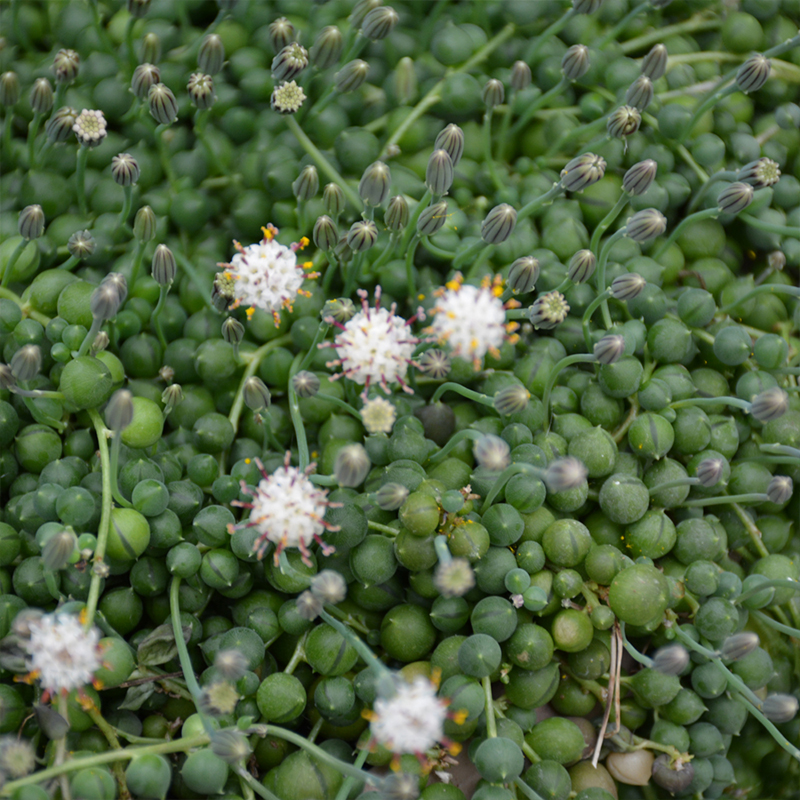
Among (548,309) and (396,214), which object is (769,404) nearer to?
(548,309)

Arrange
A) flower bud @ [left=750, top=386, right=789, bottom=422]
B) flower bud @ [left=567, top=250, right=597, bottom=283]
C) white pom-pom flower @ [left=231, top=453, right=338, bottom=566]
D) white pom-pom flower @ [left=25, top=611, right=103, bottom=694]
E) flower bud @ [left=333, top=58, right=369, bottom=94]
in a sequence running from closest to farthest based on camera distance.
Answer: white pom-pom flower @ [left=25, top=611, right=103, bottom=694], white pom-pom flower @ [left=231, top=453, right=338, bottom=566], flower bud @ [left=750, top=386, right=789, bottom=422], flower bud @ [left=567, top=250, right=597, bottom=283], flower bud @ [left=333, top=58, right=369, bottom=94]

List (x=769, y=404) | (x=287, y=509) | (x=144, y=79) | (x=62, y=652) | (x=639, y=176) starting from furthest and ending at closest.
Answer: (x=144, y=79) < (x=639, y=176) < (x=769, y=404) < (x=287, y=509) < (x=62, y=652)

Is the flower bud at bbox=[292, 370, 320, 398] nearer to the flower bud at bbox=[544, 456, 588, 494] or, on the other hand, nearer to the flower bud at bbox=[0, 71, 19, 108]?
the flower bud at bbox=[544, 456, 588, 494]

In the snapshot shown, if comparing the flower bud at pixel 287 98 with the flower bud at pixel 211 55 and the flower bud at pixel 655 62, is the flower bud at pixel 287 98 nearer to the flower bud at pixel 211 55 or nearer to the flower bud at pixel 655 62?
the flower bud at pixel 211 55

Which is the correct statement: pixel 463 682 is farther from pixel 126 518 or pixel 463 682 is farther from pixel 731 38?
pixel 731 38

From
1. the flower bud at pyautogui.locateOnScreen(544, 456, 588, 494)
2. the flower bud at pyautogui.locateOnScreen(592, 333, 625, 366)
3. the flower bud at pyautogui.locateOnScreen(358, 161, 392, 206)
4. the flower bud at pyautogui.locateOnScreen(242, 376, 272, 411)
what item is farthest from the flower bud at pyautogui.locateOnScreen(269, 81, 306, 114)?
the flower bud at pyautogui.locateOnScreen(544, 456, 588, 494)

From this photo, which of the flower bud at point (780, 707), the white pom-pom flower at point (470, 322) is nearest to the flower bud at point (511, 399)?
the white pom-pom flower at point (470, 322)

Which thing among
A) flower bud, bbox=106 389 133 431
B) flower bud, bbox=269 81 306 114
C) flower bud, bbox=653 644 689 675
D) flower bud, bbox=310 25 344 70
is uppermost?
flower bud, bbox=310 25 344 70

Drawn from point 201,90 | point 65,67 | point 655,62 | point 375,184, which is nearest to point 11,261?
point 65,67
